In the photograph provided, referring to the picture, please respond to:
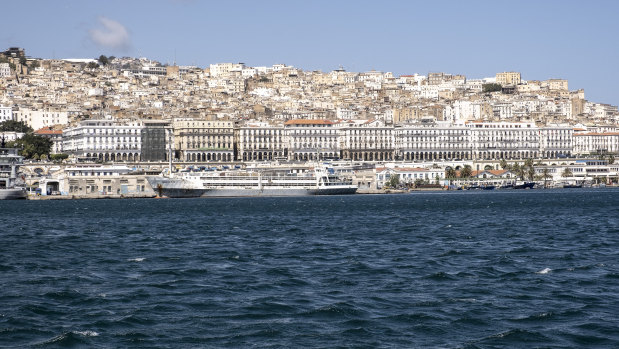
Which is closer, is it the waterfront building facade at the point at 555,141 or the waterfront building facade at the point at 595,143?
the waterfront building facade at the point at 555,141

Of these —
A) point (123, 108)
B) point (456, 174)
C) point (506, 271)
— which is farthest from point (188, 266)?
point (123, 108)

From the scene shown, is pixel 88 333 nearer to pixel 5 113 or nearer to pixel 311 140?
pixel 311 140

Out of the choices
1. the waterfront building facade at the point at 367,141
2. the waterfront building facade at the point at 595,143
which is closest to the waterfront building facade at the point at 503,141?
the waterfront building facade at the point at 595,143

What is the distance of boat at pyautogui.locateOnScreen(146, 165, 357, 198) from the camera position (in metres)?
103

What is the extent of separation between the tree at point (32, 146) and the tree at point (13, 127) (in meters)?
15.8

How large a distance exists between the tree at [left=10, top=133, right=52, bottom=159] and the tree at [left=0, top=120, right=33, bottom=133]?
15.8m

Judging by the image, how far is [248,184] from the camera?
106m

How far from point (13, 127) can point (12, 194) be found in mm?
57519

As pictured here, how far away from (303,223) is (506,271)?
24.4m

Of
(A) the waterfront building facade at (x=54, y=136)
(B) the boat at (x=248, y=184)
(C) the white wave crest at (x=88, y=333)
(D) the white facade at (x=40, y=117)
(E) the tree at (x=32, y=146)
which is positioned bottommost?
(C) the white wave crest at (x=88, y=333)

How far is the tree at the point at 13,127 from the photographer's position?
151 meters

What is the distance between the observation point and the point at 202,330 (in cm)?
1833

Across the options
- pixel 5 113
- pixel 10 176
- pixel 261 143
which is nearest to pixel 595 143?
pixel 261 143

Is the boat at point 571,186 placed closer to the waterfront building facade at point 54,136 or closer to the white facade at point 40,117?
the waterfront building facade at point 54,136
